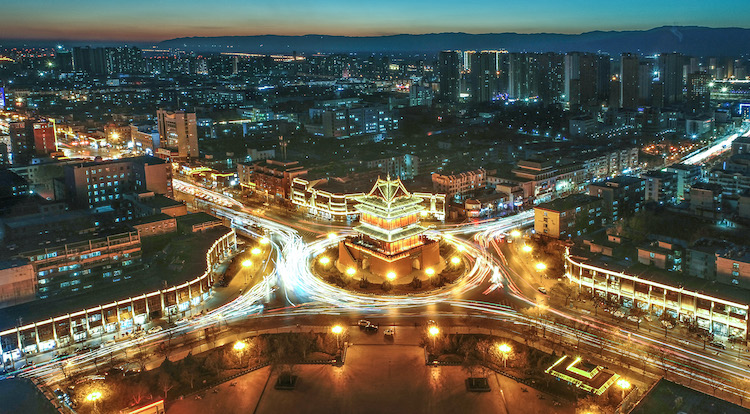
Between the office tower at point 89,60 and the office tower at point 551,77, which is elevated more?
the office tower at point 89,60

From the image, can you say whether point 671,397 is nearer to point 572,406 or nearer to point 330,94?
point 572,406

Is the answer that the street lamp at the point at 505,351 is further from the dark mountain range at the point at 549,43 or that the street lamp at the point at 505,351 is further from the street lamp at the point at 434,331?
the dark mountain range at the point at 549,43

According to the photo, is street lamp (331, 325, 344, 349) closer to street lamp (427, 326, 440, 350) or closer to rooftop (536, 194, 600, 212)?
street lamp (427, 326, 440, 350)

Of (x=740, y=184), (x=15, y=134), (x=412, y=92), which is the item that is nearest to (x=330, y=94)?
(x=412, y=92)

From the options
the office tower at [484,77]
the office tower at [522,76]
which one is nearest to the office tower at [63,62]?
the office tower at [484,77]

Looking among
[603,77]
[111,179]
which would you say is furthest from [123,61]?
[111,179]

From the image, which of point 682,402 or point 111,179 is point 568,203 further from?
point 111,179
